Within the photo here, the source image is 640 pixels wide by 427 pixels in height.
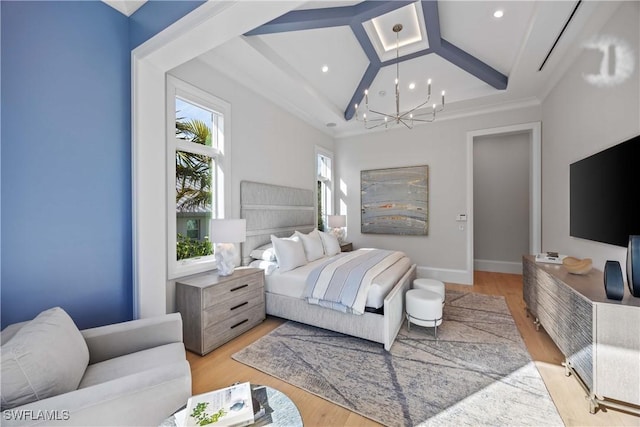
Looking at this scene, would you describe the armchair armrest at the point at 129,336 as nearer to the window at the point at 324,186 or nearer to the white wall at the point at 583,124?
the white wall at the point at 583,124

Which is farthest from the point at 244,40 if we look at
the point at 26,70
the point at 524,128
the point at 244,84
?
the point at 524,128

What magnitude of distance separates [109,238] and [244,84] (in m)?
2.42

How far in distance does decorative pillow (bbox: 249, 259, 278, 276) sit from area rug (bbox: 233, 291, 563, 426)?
0.64m

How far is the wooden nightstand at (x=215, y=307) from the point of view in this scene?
2.25m

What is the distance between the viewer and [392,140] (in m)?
4.99

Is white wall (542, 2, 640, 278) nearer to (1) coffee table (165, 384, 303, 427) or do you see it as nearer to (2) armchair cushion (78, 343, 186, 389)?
(1) coffee table (165, 384, 303, 427)

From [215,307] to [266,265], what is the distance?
83 cm

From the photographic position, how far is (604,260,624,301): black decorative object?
5.20 ft

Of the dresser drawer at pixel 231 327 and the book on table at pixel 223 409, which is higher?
the book on table at pixel 223 409

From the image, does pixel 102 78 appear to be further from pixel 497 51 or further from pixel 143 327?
pixel 497 51

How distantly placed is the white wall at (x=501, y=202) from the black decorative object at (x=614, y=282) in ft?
13.0

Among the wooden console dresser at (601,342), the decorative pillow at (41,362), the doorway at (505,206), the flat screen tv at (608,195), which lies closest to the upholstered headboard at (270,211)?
the decorative pillow at (41,362)

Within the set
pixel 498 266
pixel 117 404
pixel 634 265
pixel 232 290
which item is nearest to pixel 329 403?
pixel 117 404

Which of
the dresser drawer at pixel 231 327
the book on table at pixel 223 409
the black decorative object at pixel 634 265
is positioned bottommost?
the dresser drawer at pixel 231 327
